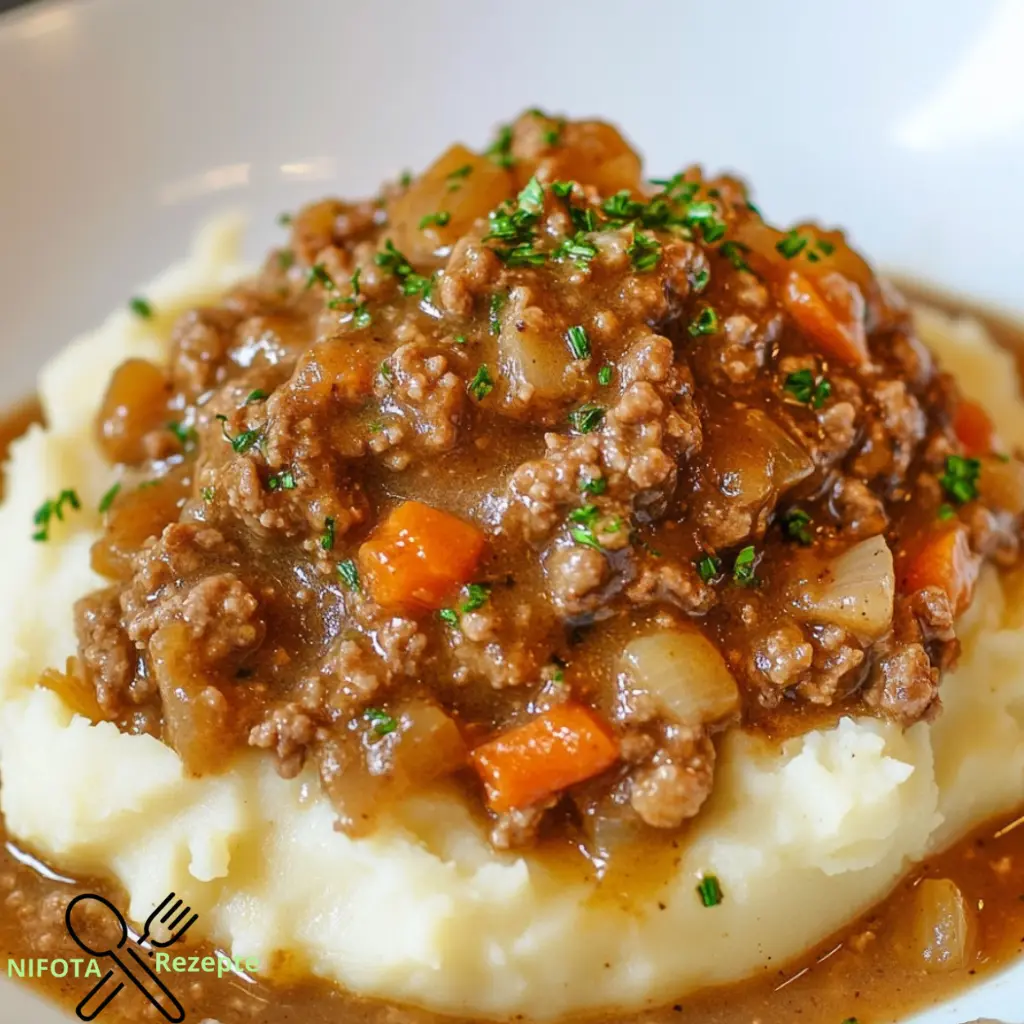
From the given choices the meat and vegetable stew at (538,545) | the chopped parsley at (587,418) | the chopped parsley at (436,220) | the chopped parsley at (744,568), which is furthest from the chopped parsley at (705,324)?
the chopped parsley at (436,220)

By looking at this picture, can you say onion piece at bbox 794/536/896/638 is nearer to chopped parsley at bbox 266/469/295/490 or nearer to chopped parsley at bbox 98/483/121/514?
chopped parsley at bbox 266/469/295/490

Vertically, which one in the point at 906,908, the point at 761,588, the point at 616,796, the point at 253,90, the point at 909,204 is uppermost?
the point at 253,90

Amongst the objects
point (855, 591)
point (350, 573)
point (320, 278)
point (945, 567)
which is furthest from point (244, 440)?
point (945, 567)

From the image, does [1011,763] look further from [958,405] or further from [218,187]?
[218,187]

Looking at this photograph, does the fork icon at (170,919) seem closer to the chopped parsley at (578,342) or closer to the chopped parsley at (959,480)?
the chopped parsley at (578,342)

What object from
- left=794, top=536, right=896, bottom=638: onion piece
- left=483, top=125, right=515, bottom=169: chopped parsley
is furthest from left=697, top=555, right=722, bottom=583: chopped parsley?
left=483, top=125, right=515, bottom=169: chopped parsley

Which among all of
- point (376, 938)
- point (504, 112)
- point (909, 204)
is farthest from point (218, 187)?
point (376, 938)

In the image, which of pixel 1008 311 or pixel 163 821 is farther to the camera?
pixel 1008 311
